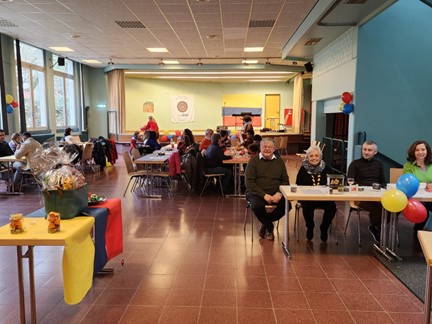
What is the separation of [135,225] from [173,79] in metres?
12.4

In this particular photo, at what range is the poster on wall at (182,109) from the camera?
655 inches

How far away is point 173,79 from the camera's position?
16.3 metres

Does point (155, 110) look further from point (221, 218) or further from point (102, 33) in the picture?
point (221, 218)

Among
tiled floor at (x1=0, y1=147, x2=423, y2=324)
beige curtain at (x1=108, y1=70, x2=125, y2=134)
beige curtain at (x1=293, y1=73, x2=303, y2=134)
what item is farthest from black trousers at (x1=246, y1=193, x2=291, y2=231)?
beige curtain at (x1=108, y1=70, x2=125, y2=134)

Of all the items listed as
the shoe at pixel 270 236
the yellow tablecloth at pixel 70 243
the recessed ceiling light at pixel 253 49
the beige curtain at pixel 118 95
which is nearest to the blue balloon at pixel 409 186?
the shoe at pixel 270 236

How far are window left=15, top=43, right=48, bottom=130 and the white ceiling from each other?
20.4 inches

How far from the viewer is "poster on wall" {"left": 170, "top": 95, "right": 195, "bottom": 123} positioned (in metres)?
16.6

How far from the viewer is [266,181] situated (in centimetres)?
422

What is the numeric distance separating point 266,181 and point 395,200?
56.4 inches

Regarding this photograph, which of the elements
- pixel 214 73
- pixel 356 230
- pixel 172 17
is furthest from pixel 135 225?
pixel 214 73

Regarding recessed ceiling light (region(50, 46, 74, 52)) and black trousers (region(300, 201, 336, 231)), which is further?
recessed ceiling light (region(50, 46, 74, 52))

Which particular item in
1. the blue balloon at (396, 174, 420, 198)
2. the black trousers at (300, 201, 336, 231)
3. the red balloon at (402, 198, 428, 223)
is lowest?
the black trousers at (300, 201, 336, 231)

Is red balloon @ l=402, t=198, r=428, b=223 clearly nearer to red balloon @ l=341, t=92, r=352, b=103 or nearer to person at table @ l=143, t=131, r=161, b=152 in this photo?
red balloon @ l=341, t=92, r=352, b=103

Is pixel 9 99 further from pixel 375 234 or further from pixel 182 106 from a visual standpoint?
pixel 375 234
